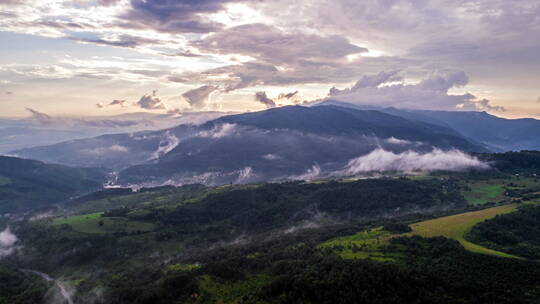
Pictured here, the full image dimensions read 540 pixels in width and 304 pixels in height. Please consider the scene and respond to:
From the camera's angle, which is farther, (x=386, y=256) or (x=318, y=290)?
(x=386, y=256)

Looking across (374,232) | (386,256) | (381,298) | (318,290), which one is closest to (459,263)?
(386,256)

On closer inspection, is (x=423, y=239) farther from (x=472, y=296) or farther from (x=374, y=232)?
(x=472, y=296)

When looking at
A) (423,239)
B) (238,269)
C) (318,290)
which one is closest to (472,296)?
(318,290)

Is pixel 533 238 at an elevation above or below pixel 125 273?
above

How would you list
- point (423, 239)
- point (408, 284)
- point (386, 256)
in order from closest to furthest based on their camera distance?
point (408, 284), point (386, 256), point (423, 239)

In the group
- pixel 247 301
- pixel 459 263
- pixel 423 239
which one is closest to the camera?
pixel 247 301

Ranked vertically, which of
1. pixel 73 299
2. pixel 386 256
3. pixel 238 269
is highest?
pixel 386 256

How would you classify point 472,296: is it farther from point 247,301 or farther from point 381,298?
point 247,301
